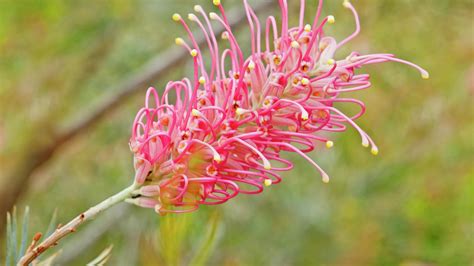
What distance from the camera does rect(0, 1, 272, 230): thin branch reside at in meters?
2.07

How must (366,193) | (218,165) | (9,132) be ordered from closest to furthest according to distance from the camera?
(218,165), (366,193), (9,132)

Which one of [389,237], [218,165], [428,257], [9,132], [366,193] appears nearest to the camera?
[218,165]

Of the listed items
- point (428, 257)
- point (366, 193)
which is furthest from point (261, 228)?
point (428, 257)

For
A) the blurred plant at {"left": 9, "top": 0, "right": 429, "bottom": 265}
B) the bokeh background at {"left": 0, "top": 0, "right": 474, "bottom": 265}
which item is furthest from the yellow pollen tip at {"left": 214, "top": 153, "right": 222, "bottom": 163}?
the bokeh background at {"left": 0, "top": 0, "right": 474, "bottom": 265}

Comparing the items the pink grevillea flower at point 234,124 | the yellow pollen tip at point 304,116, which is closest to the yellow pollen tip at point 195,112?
the pink grevillea flower at point 234,124

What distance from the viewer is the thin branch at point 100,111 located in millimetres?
2068

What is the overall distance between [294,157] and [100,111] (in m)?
0.70

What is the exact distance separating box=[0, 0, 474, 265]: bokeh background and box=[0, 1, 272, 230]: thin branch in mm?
13

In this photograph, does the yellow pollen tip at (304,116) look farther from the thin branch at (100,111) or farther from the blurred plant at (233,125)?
the thin branch at (100,111)

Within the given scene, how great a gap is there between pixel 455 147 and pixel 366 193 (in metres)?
0.35

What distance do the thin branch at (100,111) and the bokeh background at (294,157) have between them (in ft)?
0.04

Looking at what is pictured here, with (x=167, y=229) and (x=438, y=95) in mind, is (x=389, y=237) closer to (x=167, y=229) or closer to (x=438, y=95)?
(x=438, y=95)

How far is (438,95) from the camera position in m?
2.39

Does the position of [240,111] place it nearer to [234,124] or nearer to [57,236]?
[234,124]
